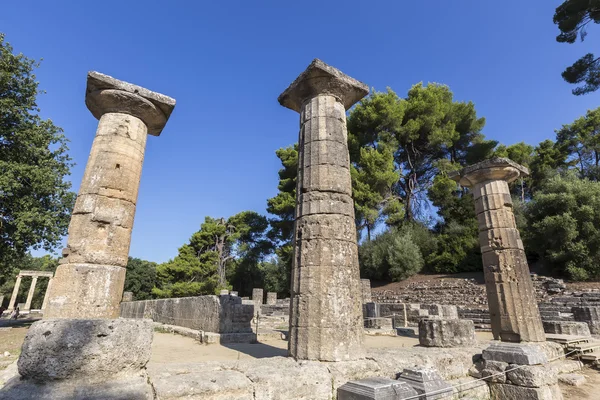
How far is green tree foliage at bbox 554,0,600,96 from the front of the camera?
1371 cm

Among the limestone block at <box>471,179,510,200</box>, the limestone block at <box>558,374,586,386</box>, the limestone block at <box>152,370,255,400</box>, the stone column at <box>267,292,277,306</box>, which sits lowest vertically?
the limestone block at <box>558,374,586,386</box>

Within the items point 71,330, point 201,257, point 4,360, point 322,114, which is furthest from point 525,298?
point 201,257

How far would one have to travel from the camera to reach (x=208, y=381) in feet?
10.0

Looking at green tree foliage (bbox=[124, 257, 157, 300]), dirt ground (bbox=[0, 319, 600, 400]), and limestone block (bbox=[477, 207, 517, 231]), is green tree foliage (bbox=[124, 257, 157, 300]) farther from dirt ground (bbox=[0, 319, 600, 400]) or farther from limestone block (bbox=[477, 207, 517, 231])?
limestone block (bbox=[477, 207, 517, 231])

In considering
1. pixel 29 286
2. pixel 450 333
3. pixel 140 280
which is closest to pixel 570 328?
pixel 450 333

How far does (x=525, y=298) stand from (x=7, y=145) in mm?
18116

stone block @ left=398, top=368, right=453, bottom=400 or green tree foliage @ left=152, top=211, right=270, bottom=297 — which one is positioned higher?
green tree foliage @ left=152, top=211, right=270, bottom=297

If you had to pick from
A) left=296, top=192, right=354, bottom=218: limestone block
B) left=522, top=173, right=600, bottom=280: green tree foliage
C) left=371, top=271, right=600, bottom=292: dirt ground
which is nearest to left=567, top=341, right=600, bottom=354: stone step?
left=296, top=192, right=354, bottom=218: limestone block

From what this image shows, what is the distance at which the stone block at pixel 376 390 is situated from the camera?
3.02 meters

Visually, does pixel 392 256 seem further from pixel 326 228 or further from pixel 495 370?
pixel 326 228

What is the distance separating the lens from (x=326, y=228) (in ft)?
14.4

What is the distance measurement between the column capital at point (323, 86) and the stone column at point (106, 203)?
1978 mm

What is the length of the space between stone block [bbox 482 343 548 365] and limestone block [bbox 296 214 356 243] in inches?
115

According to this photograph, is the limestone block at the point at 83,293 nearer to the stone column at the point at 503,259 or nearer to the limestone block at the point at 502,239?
the stone column at the point at 503,259
